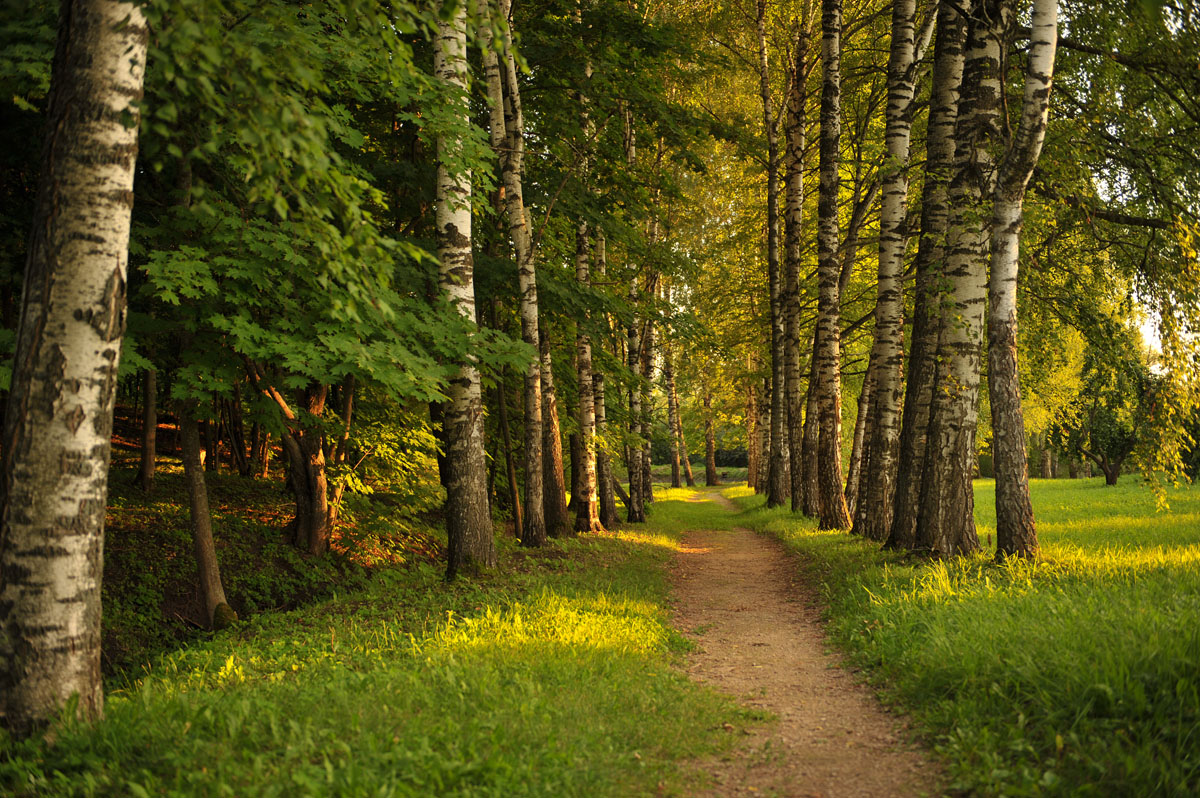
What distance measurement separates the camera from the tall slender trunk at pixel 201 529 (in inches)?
380

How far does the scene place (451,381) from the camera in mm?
9586

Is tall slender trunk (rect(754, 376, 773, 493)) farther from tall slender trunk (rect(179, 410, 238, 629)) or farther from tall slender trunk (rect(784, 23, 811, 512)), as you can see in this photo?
tall slender trunk (rect(179, 410, 238, 629))

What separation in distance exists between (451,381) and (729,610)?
194 inches

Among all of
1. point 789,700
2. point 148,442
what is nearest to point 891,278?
point 789,700

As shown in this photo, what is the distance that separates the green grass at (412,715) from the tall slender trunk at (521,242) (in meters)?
4.86

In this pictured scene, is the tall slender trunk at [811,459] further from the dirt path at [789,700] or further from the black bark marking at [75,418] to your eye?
the black bark marking at [75,418]

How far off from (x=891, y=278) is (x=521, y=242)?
21.3 feet

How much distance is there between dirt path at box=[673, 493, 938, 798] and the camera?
4.27 metres

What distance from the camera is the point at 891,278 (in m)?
12.1

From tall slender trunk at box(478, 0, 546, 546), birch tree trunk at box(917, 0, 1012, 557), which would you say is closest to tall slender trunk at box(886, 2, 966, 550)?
birch tree trunk at box(917, 0, 1012, 557)

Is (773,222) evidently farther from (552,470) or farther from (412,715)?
(412,715)

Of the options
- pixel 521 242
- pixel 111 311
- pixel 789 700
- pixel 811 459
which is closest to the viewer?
pixel 111 311

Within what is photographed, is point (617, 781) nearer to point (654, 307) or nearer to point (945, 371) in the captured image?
point (945, 371)

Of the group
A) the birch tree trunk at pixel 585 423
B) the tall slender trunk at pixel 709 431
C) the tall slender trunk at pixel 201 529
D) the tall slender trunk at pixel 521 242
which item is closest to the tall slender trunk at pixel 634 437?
the birch tree trunk at pixel 585 423
